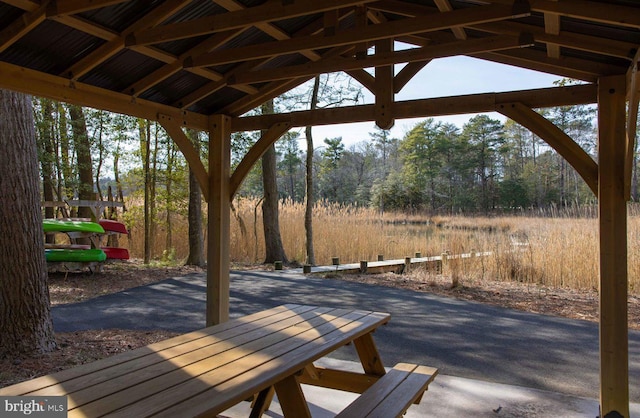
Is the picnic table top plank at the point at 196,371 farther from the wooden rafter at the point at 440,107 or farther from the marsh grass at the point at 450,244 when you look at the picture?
the marsh grass at the point at 450,244

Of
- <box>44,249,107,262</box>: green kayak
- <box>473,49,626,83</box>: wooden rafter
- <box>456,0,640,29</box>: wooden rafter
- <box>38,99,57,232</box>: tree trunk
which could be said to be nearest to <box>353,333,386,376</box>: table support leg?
<box>456,0,640,29</box>: wooden rafter

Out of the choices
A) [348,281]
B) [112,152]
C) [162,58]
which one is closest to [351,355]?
[162,58]

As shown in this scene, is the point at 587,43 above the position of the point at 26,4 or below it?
below

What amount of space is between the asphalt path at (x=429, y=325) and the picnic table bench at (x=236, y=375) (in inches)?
51.5

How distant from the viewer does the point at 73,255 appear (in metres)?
7.79

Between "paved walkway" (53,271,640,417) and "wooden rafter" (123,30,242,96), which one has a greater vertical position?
"wooden rafter" (123,30,242,96)

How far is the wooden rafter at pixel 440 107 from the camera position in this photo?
319 cm

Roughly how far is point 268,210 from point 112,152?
169 inches

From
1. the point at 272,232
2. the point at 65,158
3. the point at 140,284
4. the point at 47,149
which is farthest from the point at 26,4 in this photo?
the point at 65,158

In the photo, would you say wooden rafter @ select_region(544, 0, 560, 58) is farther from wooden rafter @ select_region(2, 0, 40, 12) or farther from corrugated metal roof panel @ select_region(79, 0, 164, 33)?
wooden rafter @ select_region(2, 0, 40, 12)

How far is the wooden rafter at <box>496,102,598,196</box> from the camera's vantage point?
3062 millimetres

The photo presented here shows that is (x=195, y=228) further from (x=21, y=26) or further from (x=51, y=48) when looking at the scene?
(x=21, y=26)

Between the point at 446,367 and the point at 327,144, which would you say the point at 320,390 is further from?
the point at 327,144

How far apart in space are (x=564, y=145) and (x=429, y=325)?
8.79ft
